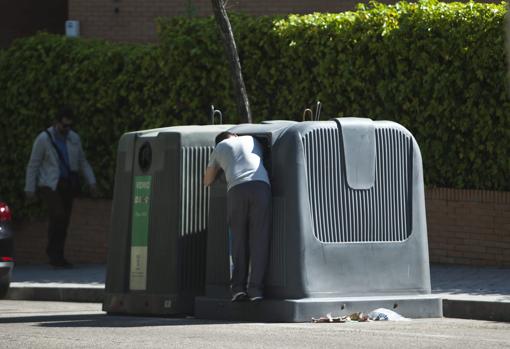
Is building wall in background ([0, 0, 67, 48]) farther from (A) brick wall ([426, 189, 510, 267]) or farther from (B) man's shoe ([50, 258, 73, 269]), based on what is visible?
(A) brick wall ([426, 189, 510, 267])

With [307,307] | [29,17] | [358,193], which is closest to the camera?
[307,307]

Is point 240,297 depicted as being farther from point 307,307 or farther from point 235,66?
point 235,66

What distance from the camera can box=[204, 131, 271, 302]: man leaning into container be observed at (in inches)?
419

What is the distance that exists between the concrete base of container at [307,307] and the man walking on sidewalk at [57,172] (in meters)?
5.98

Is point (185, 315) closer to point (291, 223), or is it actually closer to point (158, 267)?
point (158, 267)

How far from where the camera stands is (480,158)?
1455 centimetres

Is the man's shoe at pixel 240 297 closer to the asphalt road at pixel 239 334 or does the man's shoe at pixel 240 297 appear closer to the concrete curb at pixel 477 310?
the asphalt road at pixel 239 334

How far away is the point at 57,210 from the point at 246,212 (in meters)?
6.44

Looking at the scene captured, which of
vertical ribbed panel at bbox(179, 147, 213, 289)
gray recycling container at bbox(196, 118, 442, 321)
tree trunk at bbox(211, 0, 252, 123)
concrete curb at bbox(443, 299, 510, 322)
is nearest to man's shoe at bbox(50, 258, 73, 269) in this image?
tree trunk at bbox(211, 0, 252, 123)

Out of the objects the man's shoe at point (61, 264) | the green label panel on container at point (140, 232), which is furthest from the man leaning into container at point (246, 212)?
the man's shoe at point (61, 264)

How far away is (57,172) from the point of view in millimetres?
16703

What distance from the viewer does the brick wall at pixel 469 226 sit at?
14469 millimetres

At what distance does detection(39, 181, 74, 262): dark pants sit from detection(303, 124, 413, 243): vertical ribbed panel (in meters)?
6.47

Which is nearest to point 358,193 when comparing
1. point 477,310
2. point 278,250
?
point 278,250
